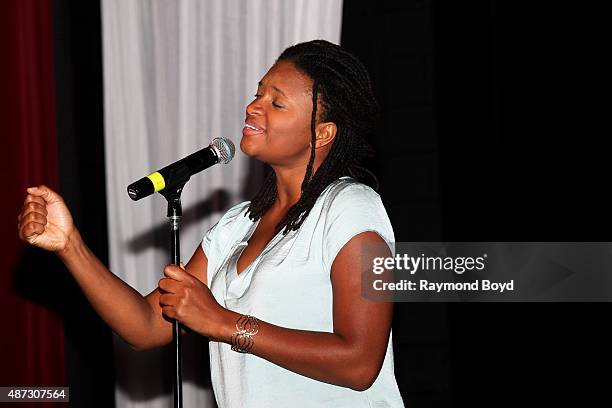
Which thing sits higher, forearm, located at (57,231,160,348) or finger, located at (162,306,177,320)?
forearm, located at (57,231,160,348)

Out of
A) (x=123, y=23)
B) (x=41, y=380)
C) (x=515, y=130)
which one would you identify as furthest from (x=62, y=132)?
(x=515, y=130)

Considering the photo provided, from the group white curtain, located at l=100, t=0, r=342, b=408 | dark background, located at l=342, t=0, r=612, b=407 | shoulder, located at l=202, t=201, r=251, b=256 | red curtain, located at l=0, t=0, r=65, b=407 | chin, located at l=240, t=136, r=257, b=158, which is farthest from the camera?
white curtain, located at l=100, t=0, r=342, b=408

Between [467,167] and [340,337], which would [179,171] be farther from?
[467,167]

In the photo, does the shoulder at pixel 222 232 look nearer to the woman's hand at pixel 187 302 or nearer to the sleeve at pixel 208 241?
the sleeve at pixel 208 241

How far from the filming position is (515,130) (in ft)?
10.4

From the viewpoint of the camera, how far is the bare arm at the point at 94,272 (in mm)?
1863

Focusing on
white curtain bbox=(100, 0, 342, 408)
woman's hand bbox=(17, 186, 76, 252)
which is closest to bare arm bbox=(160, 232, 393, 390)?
woman's hand bbox=(17, 186, 76, 252)

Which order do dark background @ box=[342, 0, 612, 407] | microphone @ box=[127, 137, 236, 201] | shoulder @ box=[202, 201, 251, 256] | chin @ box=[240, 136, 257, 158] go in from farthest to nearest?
1. dark background @ box=[342, 0, 612, 407]
2. shoulder @ box=[202, 201, 251, 256]
3. chin @ box=[240, 136, 257, 158]
4. microphone @ box=[127, 137, 236, 201]

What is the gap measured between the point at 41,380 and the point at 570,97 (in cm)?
218

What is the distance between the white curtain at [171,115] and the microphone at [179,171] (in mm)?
1636

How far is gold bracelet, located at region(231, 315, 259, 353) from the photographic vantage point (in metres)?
1.77

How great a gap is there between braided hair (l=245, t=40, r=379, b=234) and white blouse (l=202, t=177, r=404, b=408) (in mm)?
147

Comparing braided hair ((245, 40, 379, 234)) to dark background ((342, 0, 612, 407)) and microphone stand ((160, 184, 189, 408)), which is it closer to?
microphone stand ((160, 184, 189, 408))

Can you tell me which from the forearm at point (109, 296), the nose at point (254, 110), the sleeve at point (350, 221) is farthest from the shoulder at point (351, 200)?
the forearm at point (109, 296)
